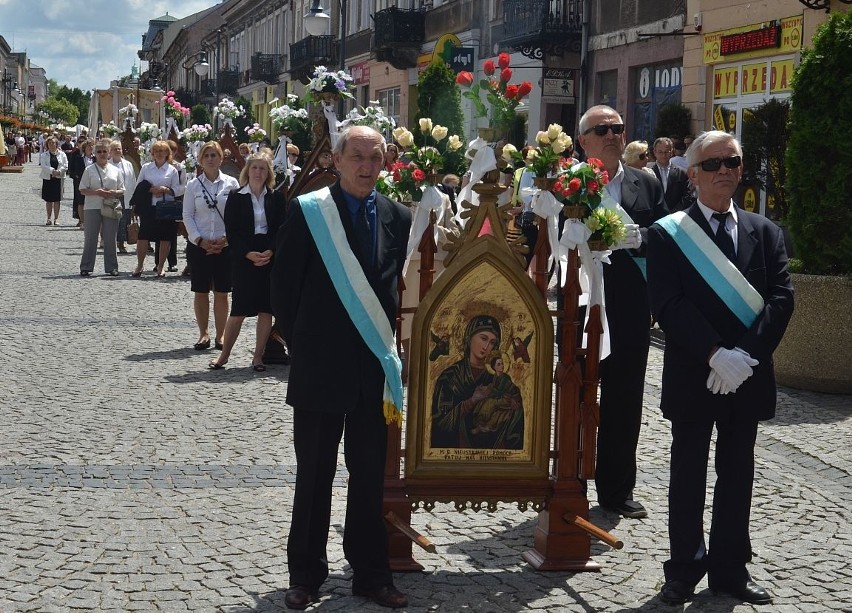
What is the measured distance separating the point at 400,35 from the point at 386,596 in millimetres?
33151

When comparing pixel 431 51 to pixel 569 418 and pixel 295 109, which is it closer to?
pixel 295 109

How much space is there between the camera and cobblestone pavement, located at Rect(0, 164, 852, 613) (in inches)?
207

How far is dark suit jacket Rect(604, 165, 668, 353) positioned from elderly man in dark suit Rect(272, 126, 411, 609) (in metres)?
1.55

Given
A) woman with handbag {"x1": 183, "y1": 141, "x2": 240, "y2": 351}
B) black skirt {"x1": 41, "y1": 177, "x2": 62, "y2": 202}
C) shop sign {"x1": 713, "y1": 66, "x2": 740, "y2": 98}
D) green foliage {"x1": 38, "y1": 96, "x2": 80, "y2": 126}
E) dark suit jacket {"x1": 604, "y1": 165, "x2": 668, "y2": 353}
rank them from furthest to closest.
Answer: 1. green foliage {"x1": 38, "y1": 96, "x2": 80, "y2": 126}
2. black skirt {"x1": 41, "y1": 177, "x2": 62, "y2": 202}
3. shop sign {"x1": 713, "y1": 66, "x2": 740, "y2": 98}
4. woman with handbag {"x1": 183, "y1": 141, "x2": 240, "y2": 351}
5. dark suit jacket {"x1": 604, "y1": 165, "x2": 668, "y2": 353}

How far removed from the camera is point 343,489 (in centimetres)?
700

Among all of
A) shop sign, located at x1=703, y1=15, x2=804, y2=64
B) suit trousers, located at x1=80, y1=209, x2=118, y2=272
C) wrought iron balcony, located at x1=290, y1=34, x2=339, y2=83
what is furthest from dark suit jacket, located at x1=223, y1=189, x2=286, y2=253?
wrought iron balcony, located at x1=290, y1=34, x2=339, y2=83

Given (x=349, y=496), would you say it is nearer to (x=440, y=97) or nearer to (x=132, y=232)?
(x=132, y=232)

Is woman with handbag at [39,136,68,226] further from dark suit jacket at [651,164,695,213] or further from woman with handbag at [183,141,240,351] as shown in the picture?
dark suit jacket at [651,164,695,213]

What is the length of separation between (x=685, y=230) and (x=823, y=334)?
5.22 meters

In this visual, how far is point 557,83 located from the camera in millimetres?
27125

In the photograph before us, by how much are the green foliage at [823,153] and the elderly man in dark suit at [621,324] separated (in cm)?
403

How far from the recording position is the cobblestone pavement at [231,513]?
5266 millimetres

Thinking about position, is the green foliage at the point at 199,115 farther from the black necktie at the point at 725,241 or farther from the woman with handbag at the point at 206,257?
the black necktie at the point at 725,241

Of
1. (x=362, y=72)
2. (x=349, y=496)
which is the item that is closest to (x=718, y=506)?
(x=349, y=496)
